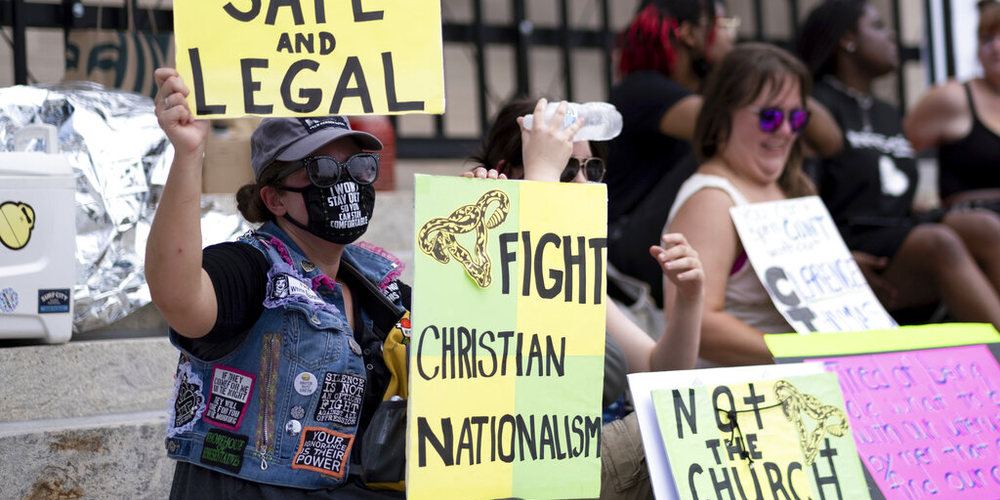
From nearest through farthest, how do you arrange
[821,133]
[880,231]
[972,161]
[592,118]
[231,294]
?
[231,294] → [592,118] → [880,231] → [821,133] → [972,161]

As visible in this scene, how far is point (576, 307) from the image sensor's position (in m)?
2.13

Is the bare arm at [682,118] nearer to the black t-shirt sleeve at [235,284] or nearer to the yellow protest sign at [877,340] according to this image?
the yellow protest sign at [877,340]

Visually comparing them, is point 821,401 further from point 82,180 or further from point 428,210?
point 82,180

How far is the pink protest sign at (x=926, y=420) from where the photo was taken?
2445mm

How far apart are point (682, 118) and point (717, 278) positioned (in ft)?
3.22

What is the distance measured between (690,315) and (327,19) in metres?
1.19

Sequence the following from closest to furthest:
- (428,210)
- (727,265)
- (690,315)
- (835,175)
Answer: (428,210), (690,315), (727,265), (835,175)

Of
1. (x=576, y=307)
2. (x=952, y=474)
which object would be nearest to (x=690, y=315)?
(x=576, y=307)

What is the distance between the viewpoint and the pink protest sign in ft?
8.02

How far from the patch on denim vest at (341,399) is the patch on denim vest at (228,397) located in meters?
0.15

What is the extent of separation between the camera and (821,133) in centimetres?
414

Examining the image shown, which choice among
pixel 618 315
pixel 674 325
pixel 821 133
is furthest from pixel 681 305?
pixel 821 133

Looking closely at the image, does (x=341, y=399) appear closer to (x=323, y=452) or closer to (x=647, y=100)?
(x=323, y=452)

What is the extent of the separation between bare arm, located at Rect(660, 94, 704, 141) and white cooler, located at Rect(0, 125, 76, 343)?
2.21 m
